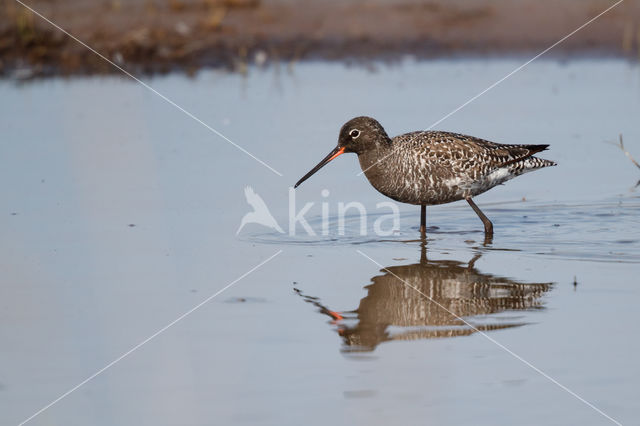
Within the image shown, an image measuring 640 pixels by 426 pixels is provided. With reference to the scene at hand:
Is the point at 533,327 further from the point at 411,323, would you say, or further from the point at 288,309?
the point at 288,309

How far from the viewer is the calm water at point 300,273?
559 centimetres

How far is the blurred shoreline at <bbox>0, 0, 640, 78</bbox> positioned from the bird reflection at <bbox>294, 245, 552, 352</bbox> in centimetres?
997

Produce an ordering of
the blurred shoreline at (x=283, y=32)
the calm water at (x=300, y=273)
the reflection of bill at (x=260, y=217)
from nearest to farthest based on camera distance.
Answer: the calm water at (x=300, y=273), the reflection of bill at (x=260, y=217), the blurred shoreline at (x=283, y=32)

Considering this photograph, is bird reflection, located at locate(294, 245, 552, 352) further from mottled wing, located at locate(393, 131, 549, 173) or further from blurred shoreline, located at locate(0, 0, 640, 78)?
blurred shoreline, located at locate(0, 0, 640, 78)

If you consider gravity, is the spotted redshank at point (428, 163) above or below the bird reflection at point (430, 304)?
above

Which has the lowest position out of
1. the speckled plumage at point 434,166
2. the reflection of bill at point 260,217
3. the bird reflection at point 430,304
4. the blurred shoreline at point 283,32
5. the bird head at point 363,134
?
the bird reflection at point 430,304

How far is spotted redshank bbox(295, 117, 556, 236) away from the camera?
952 centimetres

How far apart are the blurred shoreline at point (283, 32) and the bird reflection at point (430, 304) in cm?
997

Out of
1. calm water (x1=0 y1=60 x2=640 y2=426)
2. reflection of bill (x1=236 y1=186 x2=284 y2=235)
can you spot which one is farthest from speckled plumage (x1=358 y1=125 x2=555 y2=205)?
reflection of bill (x1=236 y1=186 x2=284 y2=235)

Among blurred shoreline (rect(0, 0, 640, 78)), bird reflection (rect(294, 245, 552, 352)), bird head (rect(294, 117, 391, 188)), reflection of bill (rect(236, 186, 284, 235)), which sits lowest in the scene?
bird reflection (rect(294, 245, 552, 352))

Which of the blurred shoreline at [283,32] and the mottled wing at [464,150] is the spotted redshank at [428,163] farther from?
the blurred shoreline at [283,32]

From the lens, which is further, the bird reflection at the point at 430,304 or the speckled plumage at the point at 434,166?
the speckled plumage at the point at 434,166

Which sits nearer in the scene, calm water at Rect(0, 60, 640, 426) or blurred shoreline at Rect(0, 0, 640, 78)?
calm water at Rect(0, 60, 640, 426)

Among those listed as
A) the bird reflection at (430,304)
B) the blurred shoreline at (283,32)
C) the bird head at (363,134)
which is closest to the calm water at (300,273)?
the bird reflection at (430,304)
